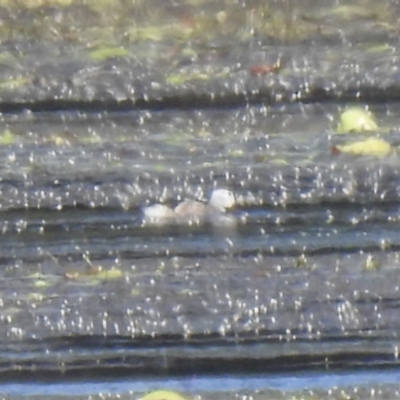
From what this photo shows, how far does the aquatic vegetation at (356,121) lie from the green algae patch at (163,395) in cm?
29

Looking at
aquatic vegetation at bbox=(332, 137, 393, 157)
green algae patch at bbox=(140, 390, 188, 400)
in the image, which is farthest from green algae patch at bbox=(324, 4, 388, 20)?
green algae patch at bbox=(140, 390, 188, 400)

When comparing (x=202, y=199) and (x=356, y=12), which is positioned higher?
(x=356, y=12)

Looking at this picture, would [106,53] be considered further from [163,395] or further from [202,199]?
[163,395]

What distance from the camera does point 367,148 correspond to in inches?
34.4

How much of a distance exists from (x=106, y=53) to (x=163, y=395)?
1.11 ft

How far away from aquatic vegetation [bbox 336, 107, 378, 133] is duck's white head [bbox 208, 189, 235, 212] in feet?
0.41

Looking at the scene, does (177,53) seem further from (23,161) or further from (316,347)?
(316,347)

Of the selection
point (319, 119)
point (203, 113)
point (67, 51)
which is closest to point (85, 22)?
point (67, 51)

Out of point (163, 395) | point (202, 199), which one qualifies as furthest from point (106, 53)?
point (163, 395)

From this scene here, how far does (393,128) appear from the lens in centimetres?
88

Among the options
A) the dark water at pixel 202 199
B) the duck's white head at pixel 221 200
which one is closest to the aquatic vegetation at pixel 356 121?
the dark water at pixel 202 199

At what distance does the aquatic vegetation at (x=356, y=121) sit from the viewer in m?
0.88

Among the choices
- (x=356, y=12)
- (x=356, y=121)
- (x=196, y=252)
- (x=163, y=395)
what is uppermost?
(x=356, y=12)

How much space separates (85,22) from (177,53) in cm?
10
